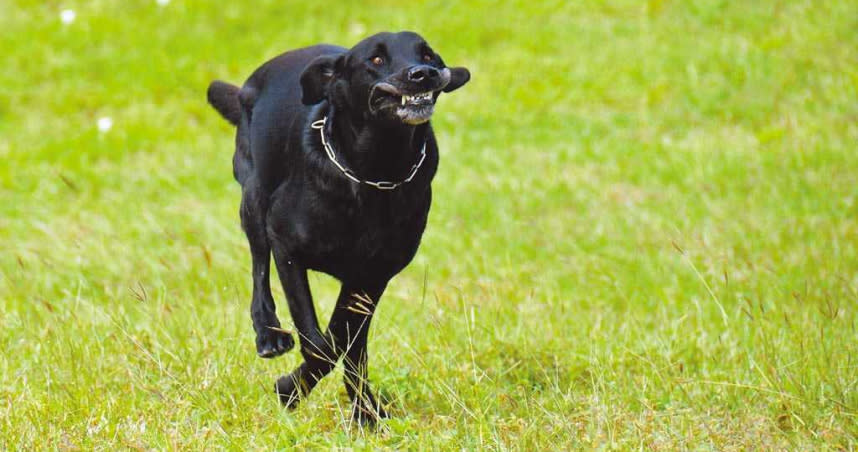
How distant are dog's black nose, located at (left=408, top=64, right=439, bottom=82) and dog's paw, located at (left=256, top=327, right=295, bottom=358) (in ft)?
3.84

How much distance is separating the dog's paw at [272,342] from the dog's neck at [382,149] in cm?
74

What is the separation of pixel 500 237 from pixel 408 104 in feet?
16.5

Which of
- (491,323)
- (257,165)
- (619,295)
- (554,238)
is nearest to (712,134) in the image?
(554,238)

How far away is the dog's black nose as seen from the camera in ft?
13.9

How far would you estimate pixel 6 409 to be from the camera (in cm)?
449

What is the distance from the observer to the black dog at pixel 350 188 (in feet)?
14.5

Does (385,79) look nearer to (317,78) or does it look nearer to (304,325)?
(317,78)

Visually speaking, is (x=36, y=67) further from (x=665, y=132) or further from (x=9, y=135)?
(x=665, y=132)

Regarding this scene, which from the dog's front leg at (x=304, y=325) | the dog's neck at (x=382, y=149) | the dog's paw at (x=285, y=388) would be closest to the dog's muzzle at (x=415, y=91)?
the dog's neck at (x=382, y=149)

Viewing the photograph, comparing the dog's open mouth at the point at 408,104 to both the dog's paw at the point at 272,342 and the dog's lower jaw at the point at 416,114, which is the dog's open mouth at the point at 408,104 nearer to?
the dog's lower jaw at the point at 416,114

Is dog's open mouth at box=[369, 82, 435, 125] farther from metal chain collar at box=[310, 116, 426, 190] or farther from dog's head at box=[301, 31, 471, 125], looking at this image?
metal chain collar at box=[310, 116, 426, 190]

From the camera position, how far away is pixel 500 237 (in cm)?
927

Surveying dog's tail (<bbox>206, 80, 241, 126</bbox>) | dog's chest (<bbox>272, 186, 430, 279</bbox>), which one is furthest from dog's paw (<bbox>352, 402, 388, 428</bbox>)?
dog's tail (<bbox>206, 80, 241, 126</bbox>)

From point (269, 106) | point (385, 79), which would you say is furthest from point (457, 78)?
point (269, 106)
